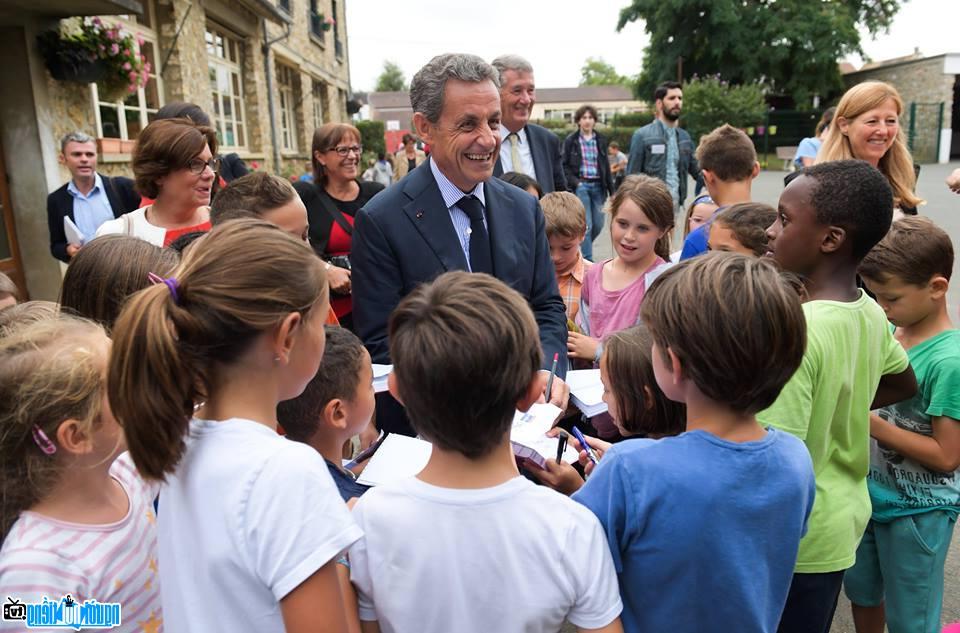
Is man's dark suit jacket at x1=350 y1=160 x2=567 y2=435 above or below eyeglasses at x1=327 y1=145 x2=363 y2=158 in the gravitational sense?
below

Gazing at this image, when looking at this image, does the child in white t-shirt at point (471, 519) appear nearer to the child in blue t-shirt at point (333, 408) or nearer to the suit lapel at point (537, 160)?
the child in blue t-shirt at point (333, 408)

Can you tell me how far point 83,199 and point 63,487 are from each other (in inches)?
166

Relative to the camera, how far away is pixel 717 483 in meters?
1.24

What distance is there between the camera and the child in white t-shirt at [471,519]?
45.3 inches

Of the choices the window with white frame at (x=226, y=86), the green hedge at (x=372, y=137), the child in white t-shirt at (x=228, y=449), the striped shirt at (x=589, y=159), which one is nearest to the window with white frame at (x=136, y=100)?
the window with white frame at (x=226, y=86)

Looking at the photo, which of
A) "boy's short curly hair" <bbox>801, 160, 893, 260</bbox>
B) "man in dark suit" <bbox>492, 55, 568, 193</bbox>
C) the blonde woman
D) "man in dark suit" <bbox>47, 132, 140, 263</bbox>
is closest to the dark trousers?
"boy's short curly hair" <bbox>801, 160, 893, 260</bbox>

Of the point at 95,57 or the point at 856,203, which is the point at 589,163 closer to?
the point at 95,57

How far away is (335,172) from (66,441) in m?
3.07

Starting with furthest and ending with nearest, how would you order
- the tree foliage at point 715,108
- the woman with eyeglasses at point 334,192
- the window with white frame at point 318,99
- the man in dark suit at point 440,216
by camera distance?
1. the tree foliage at point 715,108
2. the window with white frame at point 318,99
3. the woman with eyeglasses at point 334,192
4. the man in dark suit at point 440,216

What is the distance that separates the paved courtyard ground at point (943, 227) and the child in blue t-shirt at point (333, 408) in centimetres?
212

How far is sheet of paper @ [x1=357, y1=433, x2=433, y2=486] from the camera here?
180 cm

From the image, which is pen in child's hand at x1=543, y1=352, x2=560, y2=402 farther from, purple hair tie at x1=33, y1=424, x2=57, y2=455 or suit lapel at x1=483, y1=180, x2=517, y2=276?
purple hair tie at x1=33, y1=424, x2=57, y2=455

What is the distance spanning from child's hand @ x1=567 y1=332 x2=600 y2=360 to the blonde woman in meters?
1.60

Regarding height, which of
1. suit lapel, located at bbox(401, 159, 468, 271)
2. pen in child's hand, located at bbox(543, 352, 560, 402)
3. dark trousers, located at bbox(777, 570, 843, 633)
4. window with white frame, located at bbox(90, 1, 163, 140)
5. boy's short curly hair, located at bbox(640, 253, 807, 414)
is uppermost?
window with white frame, located at bbox(90, 1, 163, 140)
